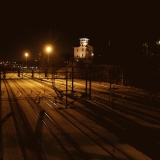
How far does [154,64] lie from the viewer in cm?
3519

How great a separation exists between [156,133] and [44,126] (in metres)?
5.98

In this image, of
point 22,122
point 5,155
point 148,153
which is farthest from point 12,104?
point 148,153

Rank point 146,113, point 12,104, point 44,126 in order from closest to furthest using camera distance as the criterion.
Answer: point 44,126, point 146,113, point 12,104

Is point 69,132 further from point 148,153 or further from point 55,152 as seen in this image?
point 148,153

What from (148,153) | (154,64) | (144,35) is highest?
(144,35)

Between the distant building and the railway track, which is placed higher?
the distant building

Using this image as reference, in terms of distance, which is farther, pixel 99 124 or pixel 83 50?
pixel 83 50

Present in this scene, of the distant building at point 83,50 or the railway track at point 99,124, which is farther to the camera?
the distant building at point 83,50

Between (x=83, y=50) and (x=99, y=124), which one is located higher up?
(x=83, y=50)

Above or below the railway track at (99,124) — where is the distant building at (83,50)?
above

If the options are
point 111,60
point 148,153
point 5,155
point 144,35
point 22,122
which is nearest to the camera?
point 5,155

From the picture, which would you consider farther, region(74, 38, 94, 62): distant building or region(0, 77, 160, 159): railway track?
region(74, 38, 94, 62): distant building

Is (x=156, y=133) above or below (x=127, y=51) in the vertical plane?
below

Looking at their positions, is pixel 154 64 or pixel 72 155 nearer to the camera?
pixel 72 155
